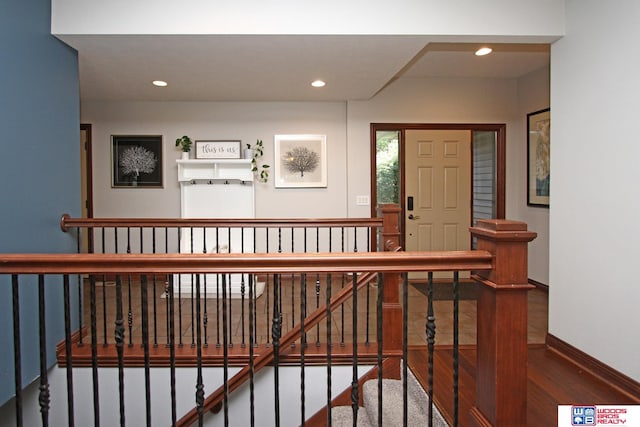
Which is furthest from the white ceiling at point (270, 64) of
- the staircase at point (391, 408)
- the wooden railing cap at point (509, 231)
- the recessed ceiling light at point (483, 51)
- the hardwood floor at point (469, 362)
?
the staircase at point (391, 408)

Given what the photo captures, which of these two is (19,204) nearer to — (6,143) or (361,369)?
(6,143)

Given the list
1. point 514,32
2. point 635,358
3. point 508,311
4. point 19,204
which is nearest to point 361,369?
point 635,358

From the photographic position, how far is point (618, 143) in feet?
7.93

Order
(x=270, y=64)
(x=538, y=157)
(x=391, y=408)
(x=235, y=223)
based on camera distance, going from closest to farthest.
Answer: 1. (x=391, y=408)
2. (x=235, y=223)
3. (x=270, y=64)
4. (x=538, y=157)

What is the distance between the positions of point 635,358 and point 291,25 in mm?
2937

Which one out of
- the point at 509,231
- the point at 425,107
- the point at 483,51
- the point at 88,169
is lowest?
the point at 509,231

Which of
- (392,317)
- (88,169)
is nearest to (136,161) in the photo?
(88,169)

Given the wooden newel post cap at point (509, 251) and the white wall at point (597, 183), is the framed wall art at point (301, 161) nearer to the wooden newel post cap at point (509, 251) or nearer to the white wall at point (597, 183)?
the white wall at point (597, 183)

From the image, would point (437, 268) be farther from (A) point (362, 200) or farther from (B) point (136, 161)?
(B) point (136, 161)

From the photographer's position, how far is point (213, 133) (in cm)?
537

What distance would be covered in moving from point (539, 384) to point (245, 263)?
2135mm

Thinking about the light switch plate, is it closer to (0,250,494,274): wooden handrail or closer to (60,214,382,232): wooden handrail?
(60,214,382,232): wooden handrail

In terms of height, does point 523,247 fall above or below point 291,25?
below

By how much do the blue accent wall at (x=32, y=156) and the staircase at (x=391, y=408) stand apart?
196cm
